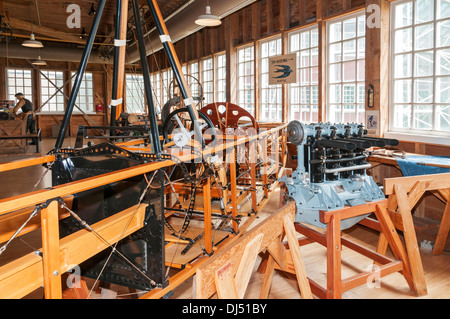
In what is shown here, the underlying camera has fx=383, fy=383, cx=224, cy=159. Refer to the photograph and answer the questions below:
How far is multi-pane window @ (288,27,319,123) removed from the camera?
6727mm

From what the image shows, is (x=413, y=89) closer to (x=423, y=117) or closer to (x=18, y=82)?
(x=423, y=117)

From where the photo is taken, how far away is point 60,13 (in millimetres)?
11867

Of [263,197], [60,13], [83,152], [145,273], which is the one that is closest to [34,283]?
[145,273]

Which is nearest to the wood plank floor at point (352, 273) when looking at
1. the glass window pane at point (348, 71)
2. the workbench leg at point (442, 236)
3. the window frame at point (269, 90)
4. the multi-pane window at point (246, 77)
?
the workbench leg at point (442, 236)

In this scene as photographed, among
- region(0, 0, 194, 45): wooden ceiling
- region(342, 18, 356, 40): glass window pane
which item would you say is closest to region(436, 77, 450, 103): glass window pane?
region(342, 18, 356, 40): glass window pane

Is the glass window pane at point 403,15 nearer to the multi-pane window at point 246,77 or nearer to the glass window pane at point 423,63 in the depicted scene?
the glass window pane at point 423,63

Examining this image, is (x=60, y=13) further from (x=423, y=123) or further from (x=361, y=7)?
(x=423, y=123)

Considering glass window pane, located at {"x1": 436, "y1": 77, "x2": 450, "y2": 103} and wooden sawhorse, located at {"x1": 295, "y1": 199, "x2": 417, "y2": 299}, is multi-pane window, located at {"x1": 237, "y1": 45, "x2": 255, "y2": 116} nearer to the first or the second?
glass window pane, located at {"x1": 436, "y1": 77, "x2": 450, "y2": 103}

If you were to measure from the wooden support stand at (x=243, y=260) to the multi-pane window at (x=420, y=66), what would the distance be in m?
3.15

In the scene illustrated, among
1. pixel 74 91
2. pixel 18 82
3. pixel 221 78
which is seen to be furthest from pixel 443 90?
pixel 18 82

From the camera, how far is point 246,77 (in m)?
9.08

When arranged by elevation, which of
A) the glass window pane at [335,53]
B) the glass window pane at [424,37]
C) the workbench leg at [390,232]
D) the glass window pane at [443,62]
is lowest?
the workbench leg at [390,232]

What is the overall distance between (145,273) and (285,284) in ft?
4.14

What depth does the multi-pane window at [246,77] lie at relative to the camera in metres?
8.81
